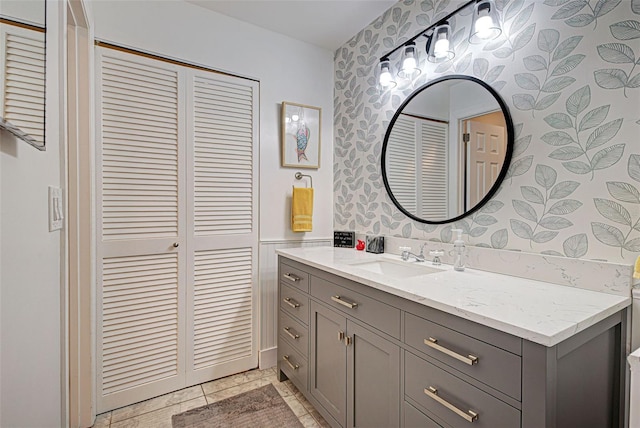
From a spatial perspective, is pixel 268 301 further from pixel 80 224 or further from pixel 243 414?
pixel 80 224

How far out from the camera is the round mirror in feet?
4.97

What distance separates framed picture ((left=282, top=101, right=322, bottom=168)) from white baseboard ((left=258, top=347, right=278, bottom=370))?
4.58 ft

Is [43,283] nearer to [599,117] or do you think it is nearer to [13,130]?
[13,130]

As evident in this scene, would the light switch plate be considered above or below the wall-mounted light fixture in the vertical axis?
below

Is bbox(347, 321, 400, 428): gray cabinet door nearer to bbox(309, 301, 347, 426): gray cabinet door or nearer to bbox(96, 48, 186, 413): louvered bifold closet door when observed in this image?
bbox(309, 301, 347, 426): gray cabinet door

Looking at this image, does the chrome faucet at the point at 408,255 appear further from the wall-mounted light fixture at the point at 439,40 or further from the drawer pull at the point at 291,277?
the wall-mounted light fixture at the point at 439,40

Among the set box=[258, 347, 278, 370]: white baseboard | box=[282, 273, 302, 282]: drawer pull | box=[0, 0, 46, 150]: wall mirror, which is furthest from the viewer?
box=[258, 347, 278, 370]: white baseboard

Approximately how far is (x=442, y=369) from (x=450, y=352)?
89 millimetres

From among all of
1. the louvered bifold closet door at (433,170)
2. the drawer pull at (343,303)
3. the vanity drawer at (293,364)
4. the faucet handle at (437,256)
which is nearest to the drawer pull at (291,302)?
the vanity drawer at (293,364)

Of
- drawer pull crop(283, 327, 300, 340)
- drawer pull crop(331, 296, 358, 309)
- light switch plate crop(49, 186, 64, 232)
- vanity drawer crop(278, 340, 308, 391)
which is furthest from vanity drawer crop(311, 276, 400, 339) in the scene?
light switch plate crop(49, 186, 64, 232)

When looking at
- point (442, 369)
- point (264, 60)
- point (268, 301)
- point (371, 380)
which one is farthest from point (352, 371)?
point (264, 60)

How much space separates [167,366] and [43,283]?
1489mm

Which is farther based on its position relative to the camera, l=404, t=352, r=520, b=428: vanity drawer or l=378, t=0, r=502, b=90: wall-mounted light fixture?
l=378, t=0, r=502, b=90: wall-mounted light fixture

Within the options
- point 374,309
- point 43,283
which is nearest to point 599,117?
point 374,309
